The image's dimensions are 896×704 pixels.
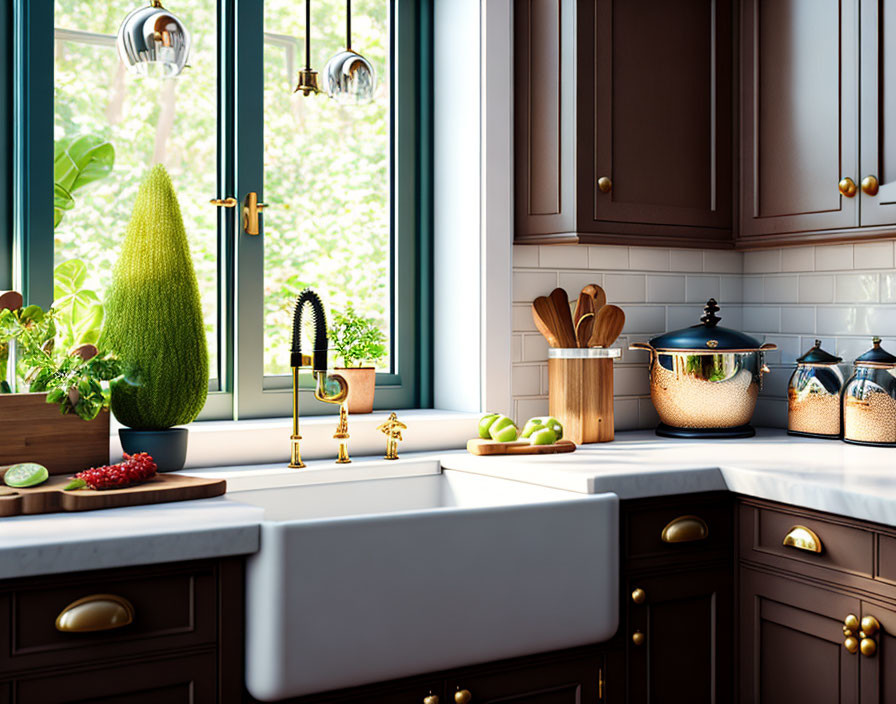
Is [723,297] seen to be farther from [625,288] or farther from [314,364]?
[314,364]

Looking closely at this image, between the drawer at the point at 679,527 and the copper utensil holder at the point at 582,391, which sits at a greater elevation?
the copper utensil holder at the point at 582,391

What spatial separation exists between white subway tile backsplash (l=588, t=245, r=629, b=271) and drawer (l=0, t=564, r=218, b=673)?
64.0 inches

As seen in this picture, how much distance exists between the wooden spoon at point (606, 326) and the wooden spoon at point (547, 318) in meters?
0.10

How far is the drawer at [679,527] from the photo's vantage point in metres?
2.11

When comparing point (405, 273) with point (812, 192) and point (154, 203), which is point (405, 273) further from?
point (812, 192)

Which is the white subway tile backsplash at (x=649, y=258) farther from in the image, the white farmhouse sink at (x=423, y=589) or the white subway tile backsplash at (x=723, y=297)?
the white farmhouse sink at (x=423, y=589)

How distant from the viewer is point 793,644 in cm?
207

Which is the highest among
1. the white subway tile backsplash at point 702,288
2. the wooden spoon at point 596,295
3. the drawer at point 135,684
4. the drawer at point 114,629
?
the white subway tile backsplash at point 702,288

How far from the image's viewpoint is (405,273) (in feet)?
9.35

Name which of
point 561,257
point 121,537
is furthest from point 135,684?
point 561,257

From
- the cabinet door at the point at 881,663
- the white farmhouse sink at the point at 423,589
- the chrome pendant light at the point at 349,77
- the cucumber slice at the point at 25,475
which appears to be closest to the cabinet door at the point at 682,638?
the white farmhouse sink at the point at 423,589

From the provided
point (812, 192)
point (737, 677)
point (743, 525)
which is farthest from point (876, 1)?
point (737, 677)

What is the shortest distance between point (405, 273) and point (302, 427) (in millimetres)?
620

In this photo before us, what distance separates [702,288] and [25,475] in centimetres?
210
